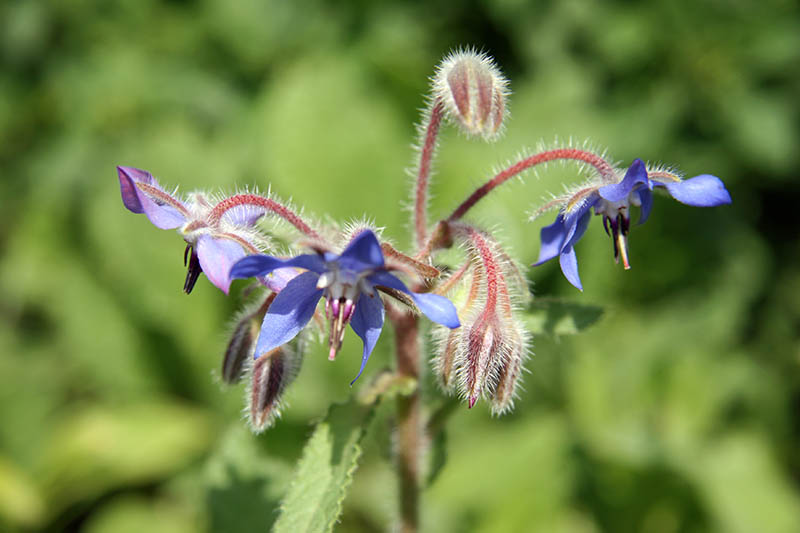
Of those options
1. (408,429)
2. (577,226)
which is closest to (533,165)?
(577,226)

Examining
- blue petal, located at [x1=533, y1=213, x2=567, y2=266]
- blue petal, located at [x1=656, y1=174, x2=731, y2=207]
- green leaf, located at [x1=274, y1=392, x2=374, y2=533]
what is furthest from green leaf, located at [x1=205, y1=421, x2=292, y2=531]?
blue petal, located at [x1=656, y1=174, x2=731, y2=207]

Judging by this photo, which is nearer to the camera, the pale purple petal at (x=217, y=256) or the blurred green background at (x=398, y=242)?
the pale purple petal at (x=217, y=256)

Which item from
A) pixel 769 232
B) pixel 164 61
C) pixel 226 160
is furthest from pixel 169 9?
pixel 769 232

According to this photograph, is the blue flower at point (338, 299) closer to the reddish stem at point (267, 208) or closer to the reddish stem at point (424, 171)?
the reddish stem at point (267, 208)

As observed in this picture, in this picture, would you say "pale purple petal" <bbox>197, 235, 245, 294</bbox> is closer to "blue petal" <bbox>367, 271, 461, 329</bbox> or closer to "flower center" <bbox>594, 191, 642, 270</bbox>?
"blue petal" <bbox>367, 271, 461, 329</bbox>

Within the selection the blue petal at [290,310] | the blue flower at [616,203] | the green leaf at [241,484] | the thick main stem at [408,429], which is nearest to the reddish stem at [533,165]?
the blue flower at [616,203]

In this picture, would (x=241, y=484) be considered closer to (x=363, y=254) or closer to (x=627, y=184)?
(x=363, y=254)
